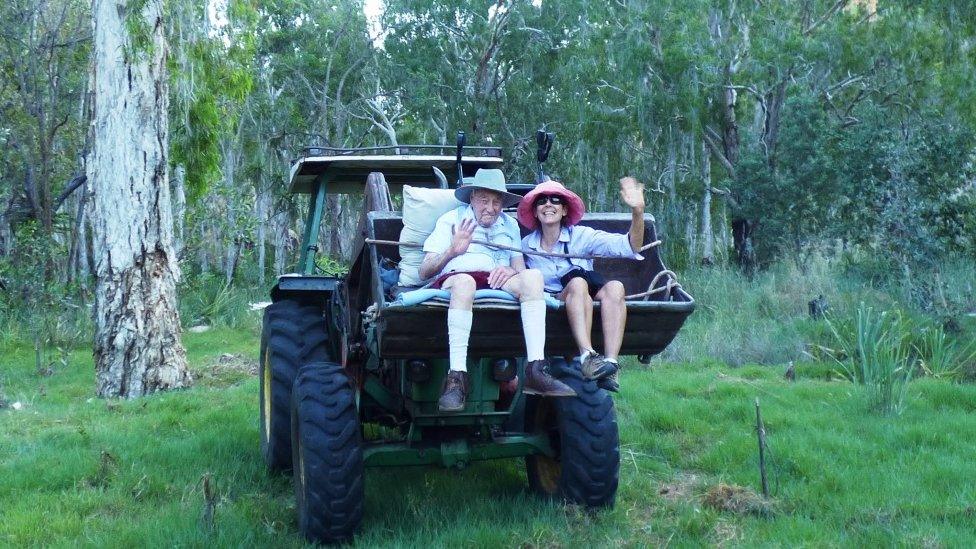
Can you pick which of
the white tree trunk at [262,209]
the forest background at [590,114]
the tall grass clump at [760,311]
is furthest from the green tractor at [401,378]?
the white tree trunk at [262,209]

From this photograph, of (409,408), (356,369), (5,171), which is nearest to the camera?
(409,408)

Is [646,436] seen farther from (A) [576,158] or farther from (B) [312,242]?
(A) [576,158]

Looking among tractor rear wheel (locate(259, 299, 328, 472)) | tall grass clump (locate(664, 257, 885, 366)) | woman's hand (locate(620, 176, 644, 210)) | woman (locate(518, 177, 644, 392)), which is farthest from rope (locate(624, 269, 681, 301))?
tall grass clump (locate(664, 257, 885, 366))

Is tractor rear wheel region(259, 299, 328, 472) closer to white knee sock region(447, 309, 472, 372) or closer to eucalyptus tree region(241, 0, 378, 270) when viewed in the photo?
white knee sock region(447, 309, 472, 372)

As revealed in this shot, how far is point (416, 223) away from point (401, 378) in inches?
35.9

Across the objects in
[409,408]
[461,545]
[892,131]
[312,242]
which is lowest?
[461,545]

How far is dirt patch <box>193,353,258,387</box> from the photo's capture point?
40.9ft

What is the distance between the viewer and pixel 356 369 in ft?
20.4

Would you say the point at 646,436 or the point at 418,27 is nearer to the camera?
the point at 646,436

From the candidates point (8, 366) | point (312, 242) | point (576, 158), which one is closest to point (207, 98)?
point (8, 366)

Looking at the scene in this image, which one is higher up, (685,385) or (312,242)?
(312,242)

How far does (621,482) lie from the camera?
6.73 meters

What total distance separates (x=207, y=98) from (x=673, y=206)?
12.3m

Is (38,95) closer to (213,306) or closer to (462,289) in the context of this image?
(213,306)
